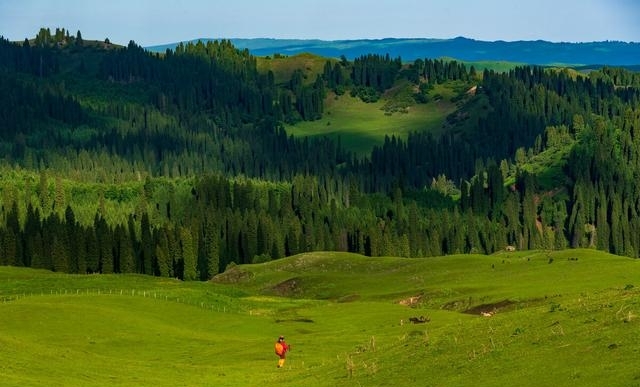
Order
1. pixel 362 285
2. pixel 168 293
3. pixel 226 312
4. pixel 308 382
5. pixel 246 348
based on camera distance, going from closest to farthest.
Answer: pixel 308 382, pixel 246 348, pixel 226 312, pixel 168 293, pixel 362 285

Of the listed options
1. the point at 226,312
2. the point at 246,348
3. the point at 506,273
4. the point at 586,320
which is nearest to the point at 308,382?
the point at 586,320

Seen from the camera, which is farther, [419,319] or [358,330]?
[419,319]

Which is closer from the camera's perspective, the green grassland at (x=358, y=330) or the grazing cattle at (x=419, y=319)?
the green grassland at (x=358, y=330)

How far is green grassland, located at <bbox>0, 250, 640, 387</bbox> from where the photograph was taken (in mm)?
60094

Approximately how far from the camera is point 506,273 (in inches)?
6235

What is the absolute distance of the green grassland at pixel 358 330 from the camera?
6009cm

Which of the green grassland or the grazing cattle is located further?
the grazing cattle

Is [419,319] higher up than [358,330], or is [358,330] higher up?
[419,319]

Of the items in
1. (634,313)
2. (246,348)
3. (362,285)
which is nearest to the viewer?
(634,313)

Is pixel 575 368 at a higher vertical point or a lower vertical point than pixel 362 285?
higher

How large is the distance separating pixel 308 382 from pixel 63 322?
3984 cm

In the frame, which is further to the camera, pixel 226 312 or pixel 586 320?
pixel 226 312

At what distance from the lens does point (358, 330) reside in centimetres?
10269

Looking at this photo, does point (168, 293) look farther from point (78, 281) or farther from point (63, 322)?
point (63, 322)
